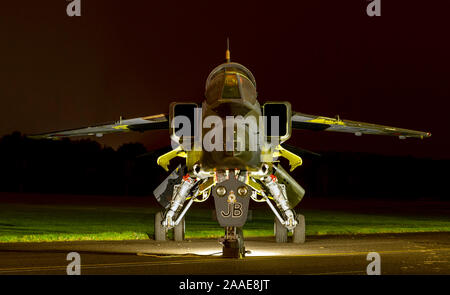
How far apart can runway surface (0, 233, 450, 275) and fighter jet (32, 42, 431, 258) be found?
0.79m

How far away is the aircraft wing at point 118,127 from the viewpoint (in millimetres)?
17750

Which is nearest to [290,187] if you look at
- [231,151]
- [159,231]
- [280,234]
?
[280,234]

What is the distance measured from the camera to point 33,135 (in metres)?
19.1

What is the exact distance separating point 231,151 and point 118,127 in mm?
7386

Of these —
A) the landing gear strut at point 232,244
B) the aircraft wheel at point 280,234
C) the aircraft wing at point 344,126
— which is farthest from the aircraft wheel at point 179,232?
the landing gear strut at point 232,244

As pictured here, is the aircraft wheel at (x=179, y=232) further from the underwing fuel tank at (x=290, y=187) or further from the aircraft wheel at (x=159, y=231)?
the underwing fuel tank at (x=290, y=187)

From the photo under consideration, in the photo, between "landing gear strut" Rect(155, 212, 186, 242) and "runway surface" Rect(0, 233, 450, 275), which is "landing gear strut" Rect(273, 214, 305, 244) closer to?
"runway surface" Rect(0, 233, 450, 275)

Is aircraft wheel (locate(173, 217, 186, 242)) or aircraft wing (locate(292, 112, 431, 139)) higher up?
aircraft wing (locate(292, 112, 431, 139))

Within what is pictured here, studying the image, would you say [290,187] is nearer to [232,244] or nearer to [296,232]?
[296,232]

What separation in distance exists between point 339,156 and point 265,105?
77095mm

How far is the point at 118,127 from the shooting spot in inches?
725

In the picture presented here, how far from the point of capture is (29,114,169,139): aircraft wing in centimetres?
1775

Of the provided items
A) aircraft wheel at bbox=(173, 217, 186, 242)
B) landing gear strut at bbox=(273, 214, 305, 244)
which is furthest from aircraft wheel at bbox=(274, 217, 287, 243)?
aircraft wheel at bbox=(173, 217, 186, 242)
